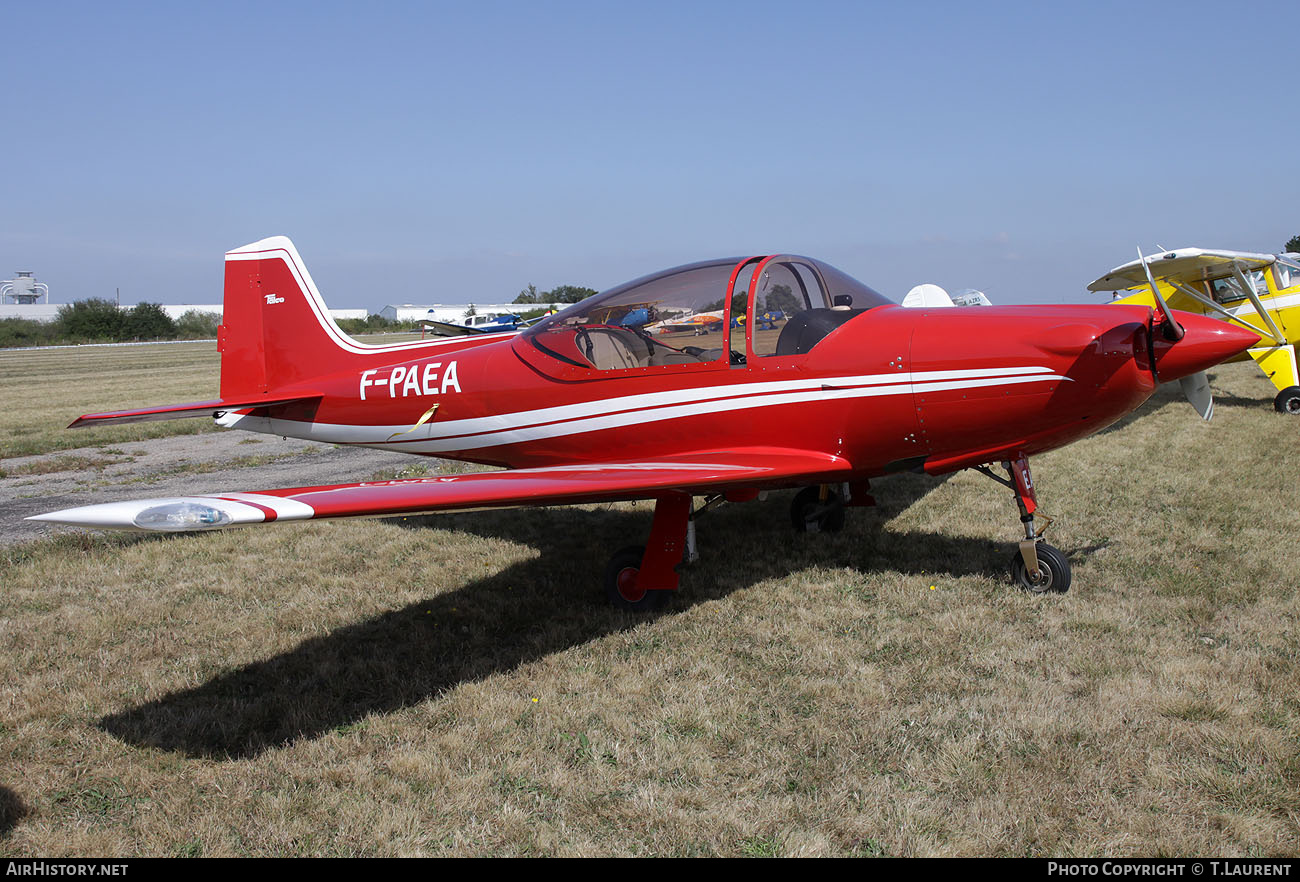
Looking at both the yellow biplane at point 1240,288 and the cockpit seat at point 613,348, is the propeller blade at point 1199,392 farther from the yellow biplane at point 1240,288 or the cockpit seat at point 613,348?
the yellow biplane at point 1240,288

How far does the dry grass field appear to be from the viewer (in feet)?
9.80

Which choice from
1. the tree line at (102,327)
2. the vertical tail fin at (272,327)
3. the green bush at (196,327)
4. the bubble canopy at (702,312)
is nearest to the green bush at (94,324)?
the tree line at (102,327)

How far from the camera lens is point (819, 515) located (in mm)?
6793

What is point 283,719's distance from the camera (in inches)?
152

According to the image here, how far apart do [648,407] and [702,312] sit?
688 millimetres

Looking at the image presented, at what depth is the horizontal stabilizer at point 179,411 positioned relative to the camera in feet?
19.5

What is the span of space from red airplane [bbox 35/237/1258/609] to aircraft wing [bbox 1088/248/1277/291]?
7801 mm

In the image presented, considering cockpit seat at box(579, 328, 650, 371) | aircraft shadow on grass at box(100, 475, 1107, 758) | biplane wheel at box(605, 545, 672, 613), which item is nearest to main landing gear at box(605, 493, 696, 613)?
biplane wheel at box(605, 545, 672, 613)

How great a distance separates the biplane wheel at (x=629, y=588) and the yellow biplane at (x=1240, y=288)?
9.25 m

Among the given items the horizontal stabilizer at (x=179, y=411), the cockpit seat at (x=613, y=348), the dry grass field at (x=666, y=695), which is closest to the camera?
the dry grass field at (x=666, y=695)

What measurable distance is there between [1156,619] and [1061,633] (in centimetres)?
61

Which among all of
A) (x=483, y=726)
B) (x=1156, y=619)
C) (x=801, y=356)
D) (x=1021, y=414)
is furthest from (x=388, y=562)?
(x=1156, y=619)

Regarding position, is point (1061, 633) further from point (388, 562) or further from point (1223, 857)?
point (388, 562)

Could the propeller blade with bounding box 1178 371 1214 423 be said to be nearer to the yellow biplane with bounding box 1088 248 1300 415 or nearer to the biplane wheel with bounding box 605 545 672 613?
the biplane wheel with bounding box 605 545 672 613
